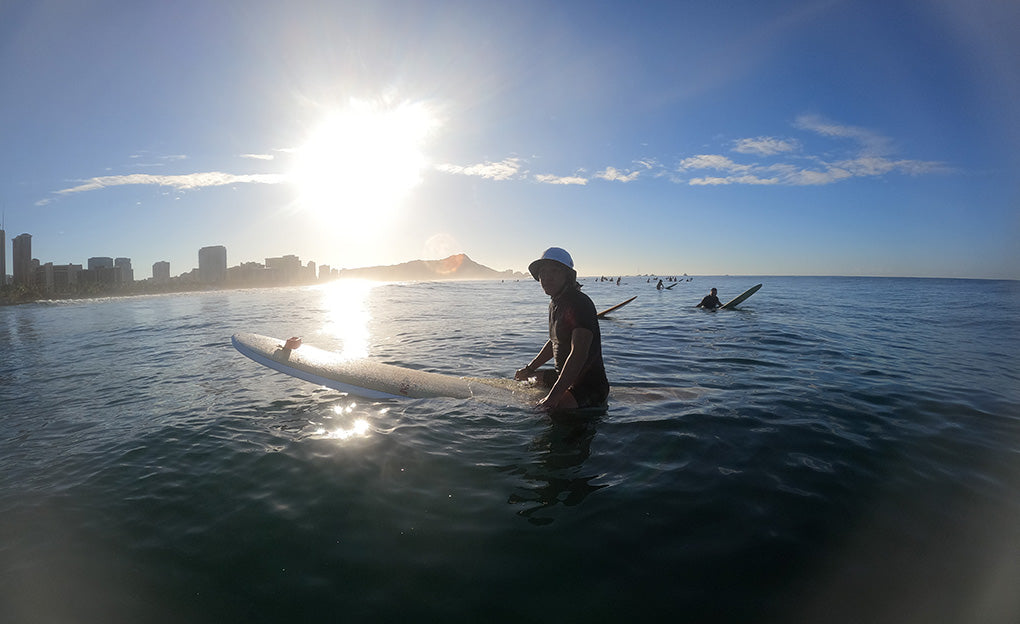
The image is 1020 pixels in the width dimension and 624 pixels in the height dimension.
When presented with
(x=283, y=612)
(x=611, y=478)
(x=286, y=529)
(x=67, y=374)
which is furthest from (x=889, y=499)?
(x=67, y=374)

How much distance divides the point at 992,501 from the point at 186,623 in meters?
6.70

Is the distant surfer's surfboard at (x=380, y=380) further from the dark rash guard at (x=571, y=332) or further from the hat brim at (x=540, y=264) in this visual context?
the hat brim at (x=540, y=264)

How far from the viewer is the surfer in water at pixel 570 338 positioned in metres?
5.41

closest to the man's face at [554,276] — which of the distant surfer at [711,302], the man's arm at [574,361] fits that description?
the man's arm at [574,361]

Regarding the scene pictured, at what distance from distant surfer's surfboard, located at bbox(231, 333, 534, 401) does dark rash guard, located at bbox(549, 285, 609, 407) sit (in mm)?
1007

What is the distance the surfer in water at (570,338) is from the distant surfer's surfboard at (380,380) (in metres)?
1.00

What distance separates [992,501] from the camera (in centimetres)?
377

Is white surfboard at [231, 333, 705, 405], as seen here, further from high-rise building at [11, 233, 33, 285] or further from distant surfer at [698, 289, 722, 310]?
high-rise building at [11, 233, 33, 285]

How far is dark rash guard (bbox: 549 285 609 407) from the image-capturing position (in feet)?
18.1

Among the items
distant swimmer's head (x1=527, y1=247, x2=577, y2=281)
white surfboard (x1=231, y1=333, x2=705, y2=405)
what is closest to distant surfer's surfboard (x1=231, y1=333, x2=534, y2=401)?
white surfboard (x1=231, y1=333, x2=705, y2=405)

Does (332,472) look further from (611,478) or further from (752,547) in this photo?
(752,547)

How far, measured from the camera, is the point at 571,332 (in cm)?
563

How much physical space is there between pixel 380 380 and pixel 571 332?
4.02 meters

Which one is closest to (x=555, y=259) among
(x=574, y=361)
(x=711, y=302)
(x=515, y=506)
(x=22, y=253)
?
(x=574, y=361)
